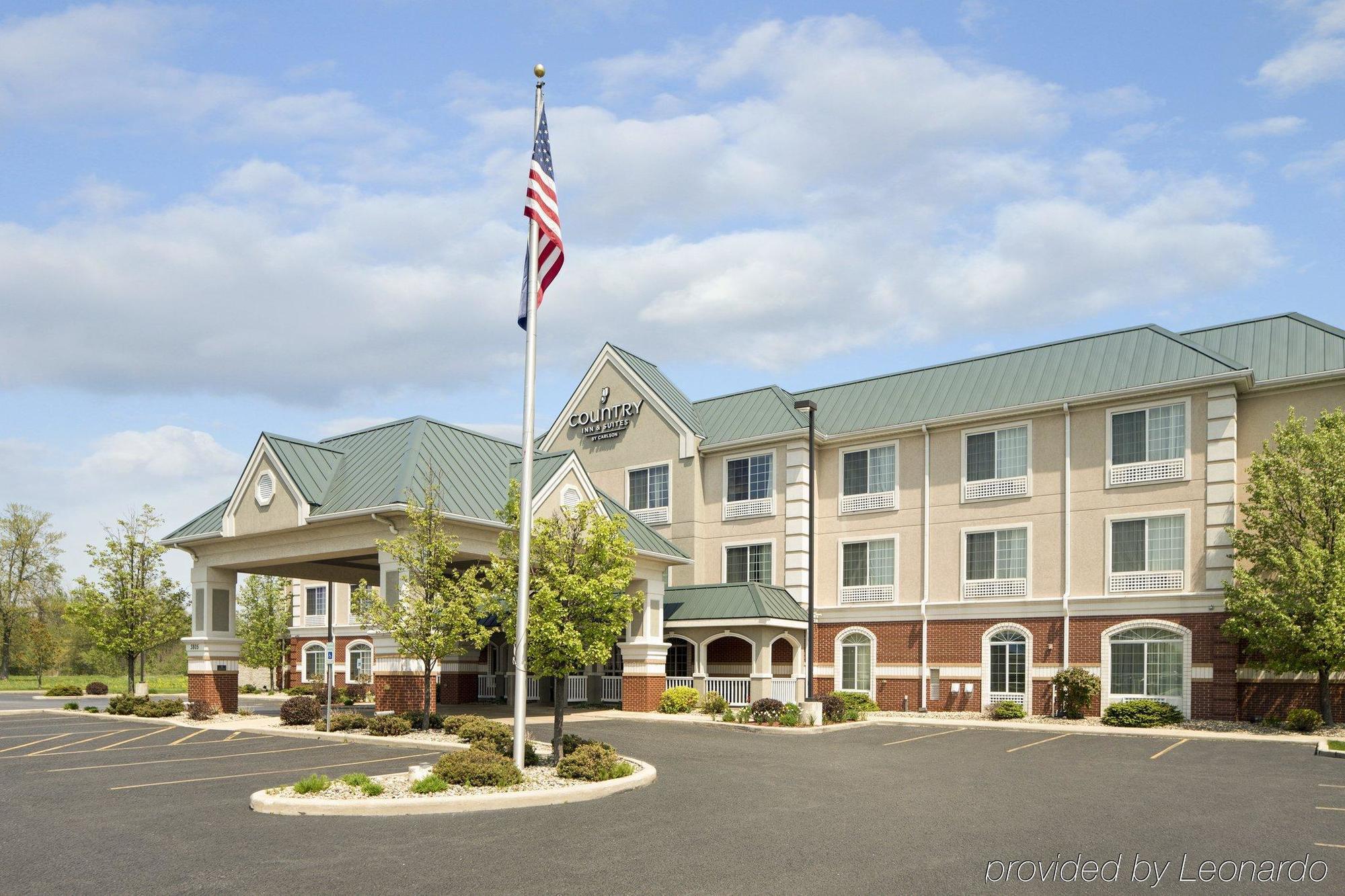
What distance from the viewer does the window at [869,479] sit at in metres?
37.5

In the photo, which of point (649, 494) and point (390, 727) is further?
point (649, 494)

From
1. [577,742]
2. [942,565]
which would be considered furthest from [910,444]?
[577,742]

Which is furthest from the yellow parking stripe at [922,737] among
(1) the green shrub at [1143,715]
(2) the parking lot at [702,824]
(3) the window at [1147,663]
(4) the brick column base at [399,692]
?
(4) the brick column base at [399,692]

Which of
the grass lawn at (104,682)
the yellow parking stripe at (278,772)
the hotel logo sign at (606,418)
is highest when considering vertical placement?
the hotel logo sign at (606,418)

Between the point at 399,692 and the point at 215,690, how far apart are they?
970 cm

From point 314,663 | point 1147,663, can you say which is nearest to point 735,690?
point 1147,663

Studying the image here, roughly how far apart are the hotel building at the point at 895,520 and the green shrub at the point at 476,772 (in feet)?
36.1

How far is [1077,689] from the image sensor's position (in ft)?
104

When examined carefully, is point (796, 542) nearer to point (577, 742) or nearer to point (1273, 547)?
A: point (1273, 547)

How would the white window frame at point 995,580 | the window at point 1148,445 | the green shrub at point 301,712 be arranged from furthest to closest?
the white window frame at point 995,580
the window at point 1148,445
the green shrub at point 301,712

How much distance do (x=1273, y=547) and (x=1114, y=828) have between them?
61.3 feet

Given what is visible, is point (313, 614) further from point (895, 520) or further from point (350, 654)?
point (895, 520)

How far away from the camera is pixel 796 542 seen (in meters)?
38.2

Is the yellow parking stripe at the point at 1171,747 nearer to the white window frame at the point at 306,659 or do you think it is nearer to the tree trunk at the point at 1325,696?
the tree trunk at the point at 1325,696
